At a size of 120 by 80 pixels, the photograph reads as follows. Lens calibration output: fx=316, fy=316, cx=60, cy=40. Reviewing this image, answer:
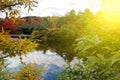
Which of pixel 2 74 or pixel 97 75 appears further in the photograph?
pixel 97 75

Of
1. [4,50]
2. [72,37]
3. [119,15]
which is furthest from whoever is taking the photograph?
[72,37]

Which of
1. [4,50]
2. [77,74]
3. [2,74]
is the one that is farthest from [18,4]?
[77,74]

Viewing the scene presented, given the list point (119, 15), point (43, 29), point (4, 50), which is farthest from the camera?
point (43, 29)

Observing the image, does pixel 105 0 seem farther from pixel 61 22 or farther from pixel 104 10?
pixel 61 22

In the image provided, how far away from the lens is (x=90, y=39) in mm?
8898

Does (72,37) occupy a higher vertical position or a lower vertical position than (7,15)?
lower

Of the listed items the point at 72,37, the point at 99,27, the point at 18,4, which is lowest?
the point at 72,37

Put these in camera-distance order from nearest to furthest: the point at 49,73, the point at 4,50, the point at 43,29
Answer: the point at 4,50 → the point at 49,73 → the point at 43,29

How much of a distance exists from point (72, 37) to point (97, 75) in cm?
4457

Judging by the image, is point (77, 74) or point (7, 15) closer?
point (7, 15)

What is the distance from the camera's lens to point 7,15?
5605 mm

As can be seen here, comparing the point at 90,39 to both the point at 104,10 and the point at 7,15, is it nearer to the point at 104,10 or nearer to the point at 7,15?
the point at 104,10

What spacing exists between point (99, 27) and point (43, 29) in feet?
170

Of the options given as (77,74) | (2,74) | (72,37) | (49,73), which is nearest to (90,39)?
(77,74)
